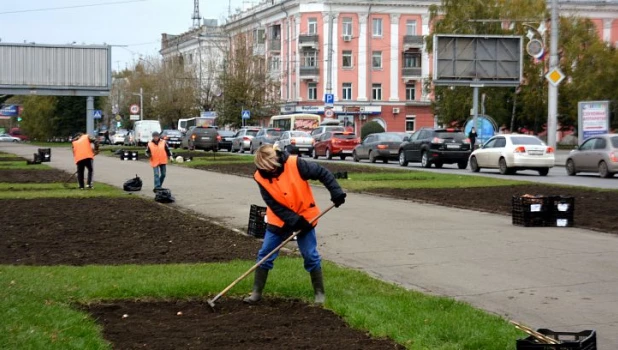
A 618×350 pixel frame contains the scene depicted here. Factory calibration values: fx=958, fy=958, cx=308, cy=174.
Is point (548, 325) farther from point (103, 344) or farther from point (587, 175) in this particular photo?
point (587, 175)

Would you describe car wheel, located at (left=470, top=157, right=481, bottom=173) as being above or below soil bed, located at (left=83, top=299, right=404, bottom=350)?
above

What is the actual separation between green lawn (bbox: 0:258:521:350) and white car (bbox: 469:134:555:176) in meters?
22.1

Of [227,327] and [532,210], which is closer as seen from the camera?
[227,327]

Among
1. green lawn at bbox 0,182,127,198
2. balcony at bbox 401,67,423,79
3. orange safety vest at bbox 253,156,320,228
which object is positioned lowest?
green lawn at bbox 0,182,127,198

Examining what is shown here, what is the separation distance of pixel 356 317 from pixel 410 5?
78670 millimetres

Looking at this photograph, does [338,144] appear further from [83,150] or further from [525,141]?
[83,150]

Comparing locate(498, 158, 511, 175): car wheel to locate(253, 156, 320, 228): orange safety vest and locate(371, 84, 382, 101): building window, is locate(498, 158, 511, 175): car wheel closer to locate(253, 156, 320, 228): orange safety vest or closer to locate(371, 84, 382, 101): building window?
locate(253, 156, 320, 228): orange safety vest

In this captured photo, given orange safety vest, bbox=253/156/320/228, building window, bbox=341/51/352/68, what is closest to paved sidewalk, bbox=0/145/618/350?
orange safety vest, bbox=253/156/320/228

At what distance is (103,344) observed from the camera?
279 inches

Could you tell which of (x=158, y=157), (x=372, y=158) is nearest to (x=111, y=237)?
(x=158, y=157)

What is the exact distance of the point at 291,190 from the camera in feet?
29.2

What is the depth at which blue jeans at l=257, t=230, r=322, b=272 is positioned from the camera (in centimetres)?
899

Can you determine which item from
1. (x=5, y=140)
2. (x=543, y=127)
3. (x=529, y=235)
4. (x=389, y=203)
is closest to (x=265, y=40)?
(x=543, y=127)

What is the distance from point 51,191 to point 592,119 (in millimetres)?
25463
